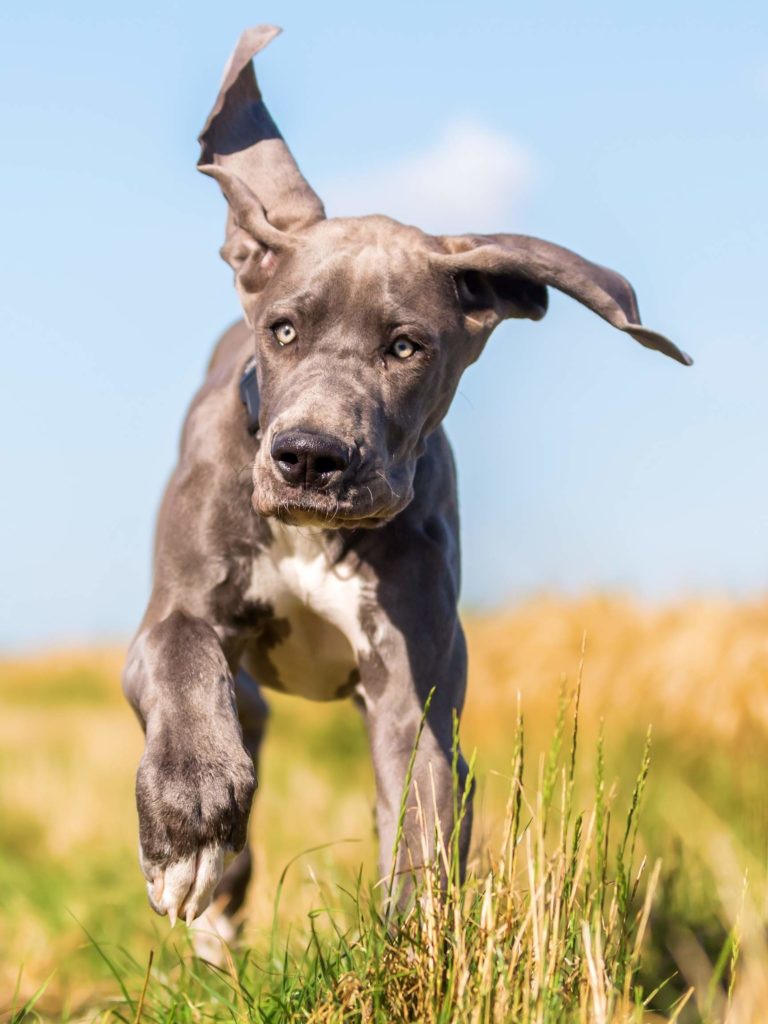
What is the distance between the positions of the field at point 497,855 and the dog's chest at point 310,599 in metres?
0.63

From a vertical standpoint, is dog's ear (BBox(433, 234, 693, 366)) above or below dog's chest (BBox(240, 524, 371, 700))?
above

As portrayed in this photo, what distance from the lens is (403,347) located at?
4.17m

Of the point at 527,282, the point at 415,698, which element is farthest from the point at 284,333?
the point at 415,698

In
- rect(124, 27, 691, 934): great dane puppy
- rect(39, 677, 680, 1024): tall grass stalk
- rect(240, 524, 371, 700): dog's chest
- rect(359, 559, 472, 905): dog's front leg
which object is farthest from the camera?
rect(240, 524, 371, 700): dog's chest

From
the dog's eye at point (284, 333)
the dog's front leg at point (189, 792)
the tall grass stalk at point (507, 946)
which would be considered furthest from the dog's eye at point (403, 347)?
the tall grass stalk at point (507, 946)

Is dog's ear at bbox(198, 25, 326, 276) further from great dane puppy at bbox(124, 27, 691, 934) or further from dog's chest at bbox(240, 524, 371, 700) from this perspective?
dog's chest at bbox(240, 524, 371, 700)

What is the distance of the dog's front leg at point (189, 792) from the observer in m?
3.62

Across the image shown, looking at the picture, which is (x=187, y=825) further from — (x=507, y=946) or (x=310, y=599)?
(x=310, y=599)

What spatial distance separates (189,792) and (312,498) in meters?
0.75

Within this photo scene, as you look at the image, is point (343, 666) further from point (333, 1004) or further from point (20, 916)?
point (20, 916)

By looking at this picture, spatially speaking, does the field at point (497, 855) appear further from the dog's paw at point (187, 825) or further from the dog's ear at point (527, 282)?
the dog's ear at point (527, 282)

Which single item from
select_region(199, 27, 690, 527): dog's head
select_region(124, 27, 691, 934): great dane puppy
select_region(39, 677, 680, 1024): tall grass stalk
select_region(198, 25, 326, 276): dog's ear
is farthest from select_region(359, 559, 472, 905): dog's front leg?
select_region(198, 25, 326, 276): dog's ear

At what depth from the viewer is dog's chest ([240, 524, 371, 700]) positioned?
4492 millimetres

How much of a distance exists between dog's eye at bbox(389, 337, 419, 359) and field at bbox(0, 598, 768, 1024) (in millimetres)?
1023
